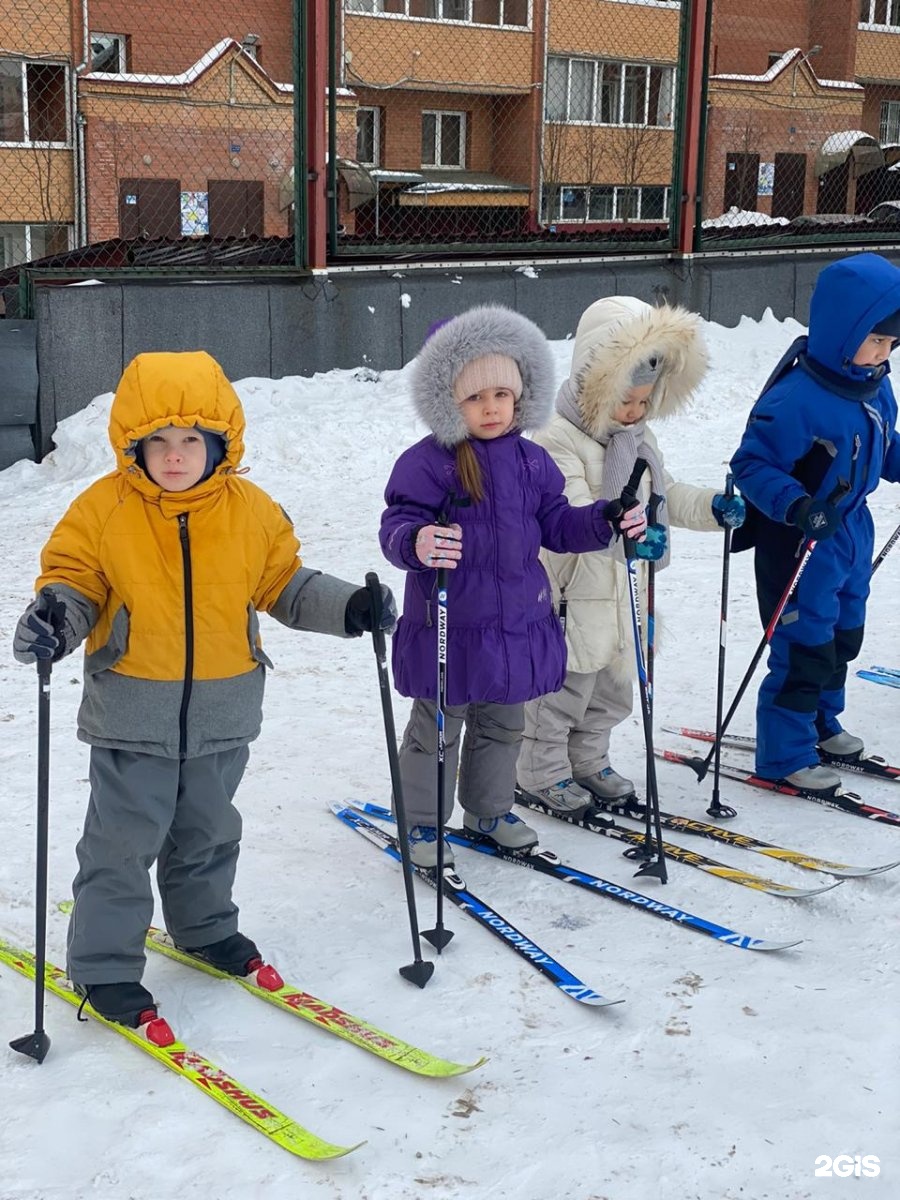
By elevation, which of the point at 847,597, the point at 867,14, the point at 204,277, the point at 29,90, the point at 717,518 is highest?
the point at 867,14

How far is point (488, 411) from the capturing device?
3525 mm

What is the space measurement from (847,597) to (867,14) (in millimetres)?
15849

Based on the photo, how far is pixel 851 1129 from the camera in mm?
2582

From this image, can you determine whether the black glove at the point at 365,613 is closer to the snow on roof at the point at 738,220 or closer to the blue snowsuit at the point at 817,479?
the blue snowsuit at the point at 817,479

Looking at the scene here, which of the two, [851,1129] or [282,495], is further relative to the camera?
[282,495]

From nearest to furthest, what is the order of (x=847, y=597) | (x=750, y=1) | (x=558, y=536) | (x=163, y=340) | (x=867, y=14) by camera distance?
1. (x=558, y=536)
2. (x=847, y=597)
3. (x=163, y=340)
4. (x=867, y=14)
5. (x=750, y=1)

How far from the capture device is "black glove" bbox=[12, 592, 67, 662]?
2645mm

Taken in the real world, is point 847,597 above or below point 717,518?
below

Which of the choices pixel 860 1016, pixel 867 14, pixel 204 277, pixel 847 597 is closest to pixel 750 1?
pixel 867 14

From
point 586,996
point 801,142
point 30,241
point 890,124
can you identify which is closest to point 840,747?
point 586,996

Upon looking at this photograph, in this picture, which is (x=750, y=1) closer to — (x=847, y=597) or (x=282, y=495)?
(x=282, y=495)

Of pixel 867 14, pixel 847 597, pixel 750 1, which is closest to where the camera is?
pixel 847 597

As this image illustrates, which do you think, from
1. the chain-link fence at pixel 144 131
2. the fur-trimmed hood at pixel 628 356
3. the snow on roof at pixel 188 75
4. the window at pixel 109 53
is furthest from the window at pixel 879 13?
the fur-trimmed hood at pixel 628 356

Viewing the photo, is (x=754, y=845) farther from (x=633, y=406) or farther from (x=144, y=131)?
(x=144, y=131)
